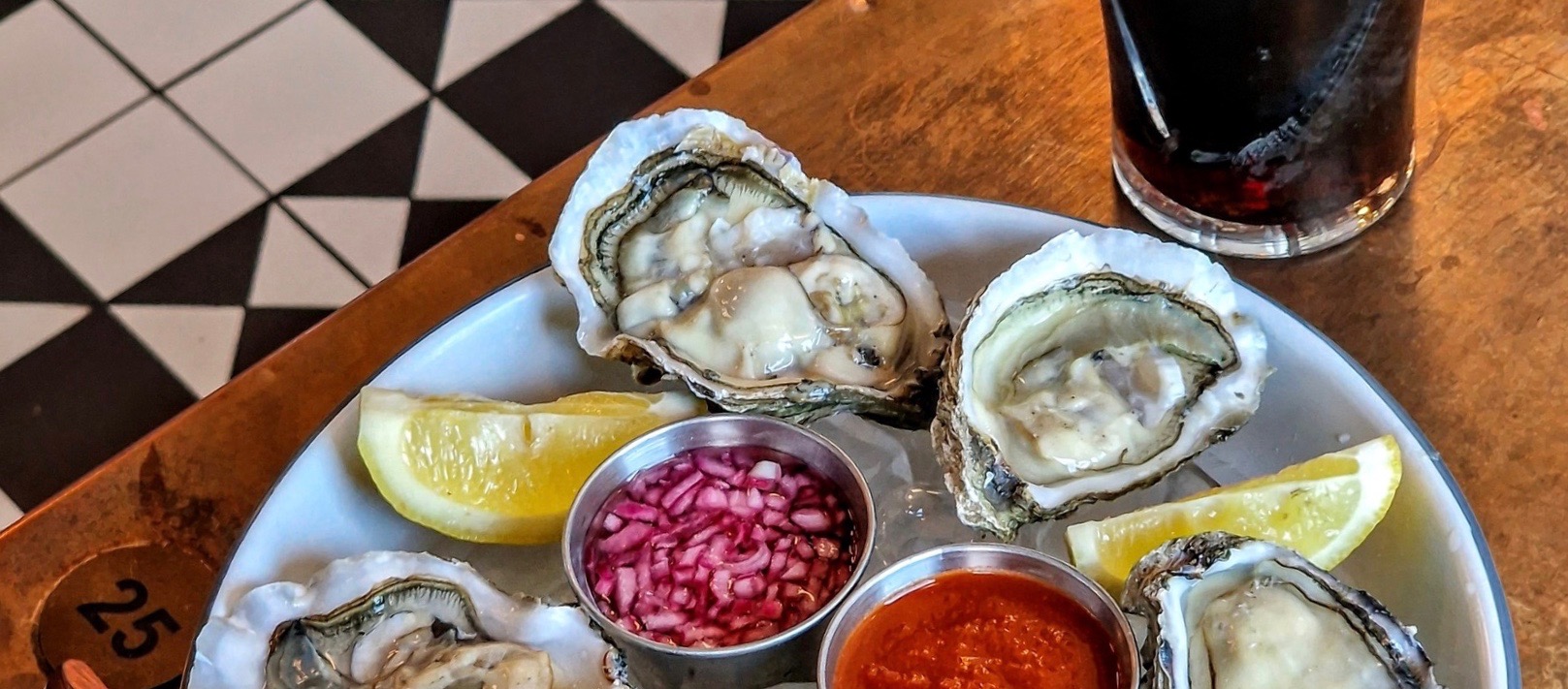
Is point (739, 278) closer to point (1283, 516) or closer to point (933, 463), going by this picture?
point (933, 463)

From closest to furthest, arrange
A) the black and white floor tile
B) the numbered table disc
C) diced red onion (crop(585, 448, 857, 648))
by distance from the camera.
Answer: diced red onion (crop(585, 448, 857, 648))
the numbered table disc
the black and white floor tile

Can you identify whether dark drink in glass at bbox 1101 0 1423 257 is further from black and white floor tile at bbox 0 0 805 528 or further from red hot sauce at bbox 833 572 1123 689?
black and white floor tile at bbox 0 0 805 528

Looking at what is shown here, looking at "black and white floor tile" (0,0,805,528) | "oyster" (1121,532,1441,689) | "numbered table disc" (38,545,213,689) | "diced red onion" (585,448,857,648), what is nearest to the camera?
"oyster" (1121,532,1441,689)

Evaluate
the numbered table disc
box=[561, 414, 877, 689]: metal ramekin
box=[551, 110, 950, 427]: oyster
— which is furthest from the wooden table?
box=[561, 414, 877, 689]: metal ramekin

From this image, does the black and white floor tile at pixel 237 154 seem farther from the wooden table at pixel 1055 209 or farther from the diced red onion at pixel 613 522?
the diced red onion at pixel 613 522

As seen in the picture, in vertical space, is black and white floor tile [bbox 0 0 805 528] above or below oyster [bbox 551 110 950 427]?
below

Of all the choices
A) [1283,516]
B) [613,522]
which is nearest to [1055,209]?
[1283,516]

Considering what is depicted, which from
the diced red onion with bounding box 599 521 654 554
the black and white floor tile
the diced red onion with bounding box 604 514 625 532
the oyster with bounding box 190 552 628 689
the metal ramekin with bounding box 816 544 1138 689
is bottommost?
the black and white floor tile
